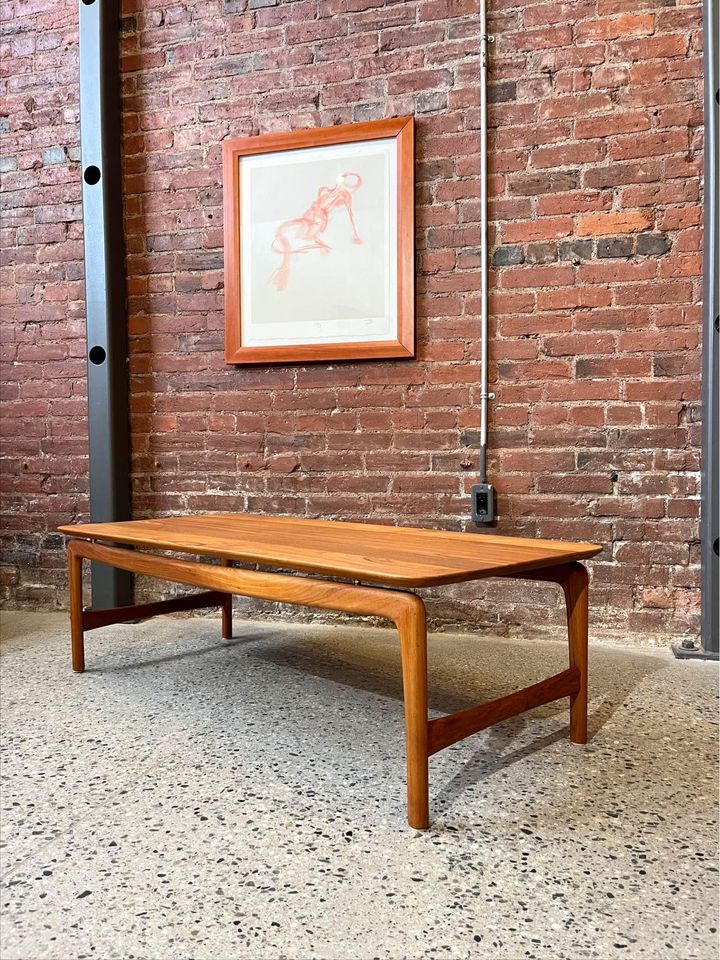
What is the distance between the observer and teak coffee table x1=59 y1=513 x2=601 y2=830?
1.27 m

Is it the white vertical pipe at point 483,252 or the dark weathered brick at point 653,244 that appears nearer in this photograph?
the dark weathered brick at point 653,244

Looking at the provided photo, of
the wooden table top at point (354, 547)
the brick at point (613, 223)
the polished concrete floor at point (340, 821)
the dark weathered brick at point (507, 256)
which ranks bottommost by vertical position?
the polished concrete floor at point (340, 821)

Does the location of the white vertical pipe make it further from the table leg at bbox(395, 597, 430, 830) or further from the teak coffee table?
the table leg at bbox(395, 597, 430, 830)

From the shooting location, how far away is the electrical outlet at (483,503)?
252 centimetres

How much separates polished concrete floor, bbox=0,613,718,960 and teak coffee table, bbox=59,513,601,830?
0.15 m

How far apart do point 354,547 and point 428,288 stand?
1.31 m

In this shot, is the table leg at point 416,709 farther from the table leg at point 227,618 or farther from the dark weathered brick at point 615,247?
the dark weathered brick at point 615,247

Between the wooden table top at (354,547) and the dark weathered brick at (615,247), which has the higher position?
the dark weathered brick at (615,247)

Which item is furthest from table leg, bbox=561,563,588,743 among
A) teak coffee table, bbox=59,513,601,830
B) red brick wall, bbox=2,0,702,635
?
red brick wall, bbox=2,0,702,635

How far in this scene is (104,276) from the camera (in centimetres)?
286

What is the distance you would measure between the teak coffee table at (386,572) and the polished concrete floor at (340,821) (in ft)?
0.50

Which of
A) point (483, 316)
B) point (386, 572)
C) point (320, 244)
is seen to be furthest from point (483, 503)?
point (386, 572)
